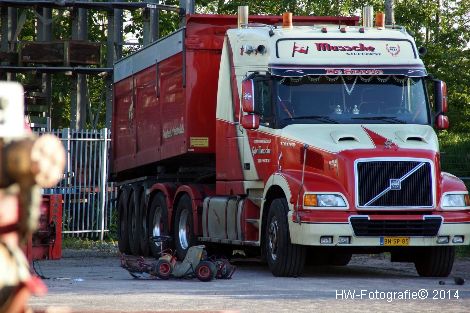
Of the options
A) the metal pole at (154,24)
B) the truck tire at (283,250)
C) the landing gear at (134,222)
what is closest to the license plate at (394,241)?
the truck tire at (283,250)

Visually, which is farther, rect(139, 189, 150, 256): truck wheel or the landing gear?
the landing gear

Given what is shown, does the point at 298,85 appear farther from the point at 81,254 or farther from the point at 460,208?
the point at 81,254

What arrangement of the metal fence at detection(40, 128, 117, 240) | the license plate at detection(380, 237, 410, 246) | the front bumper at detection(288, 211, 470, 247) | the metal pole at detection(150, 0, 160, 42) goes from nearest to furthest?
the front bumper at detection(288, 211, 470, 247)
the license plate at detection(380, 237, 410, 246)
the metal fence at detection(40, 128, 117, 240)
the metal pole at detection(150, 0, 160, 42)

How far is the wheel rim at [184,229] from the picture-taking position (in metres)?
20.9

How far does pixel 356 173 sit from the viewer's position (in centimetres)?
1609

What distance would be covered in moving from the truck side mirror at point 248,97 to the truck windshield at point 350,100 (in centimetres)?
35

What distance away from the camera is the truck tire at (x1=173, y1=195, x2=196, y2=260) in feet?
67.6

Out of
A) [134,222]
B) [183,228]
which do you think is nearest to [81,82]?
[134,222]

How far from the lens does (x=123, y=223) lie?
25516 mm

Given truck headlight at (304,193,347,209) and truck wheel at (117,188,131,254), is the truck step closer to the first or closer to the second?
truck headlight at (304,193,347,209)

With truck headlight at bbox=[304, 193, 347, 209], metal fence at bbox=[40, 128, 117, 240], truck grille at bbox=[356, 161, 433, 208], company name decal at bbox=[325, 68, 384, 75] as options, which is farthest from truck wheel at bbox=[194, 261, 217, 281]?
metal fence at bbox=[40, 128, 117, 240]

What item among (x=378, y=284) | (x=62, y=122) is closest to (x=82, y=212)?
(x=378, y=284)

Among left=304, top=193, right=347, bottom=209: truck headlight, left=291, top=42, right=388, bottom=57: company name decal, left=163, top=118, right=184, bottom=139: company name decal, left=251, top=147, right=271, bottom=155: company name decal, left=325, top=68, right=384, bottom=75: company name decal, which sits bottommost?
left=304, top=193, right=347, bottom=209: truck headlight

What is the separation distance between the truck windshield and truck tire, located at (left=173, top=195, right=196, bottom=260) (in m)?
3.72
